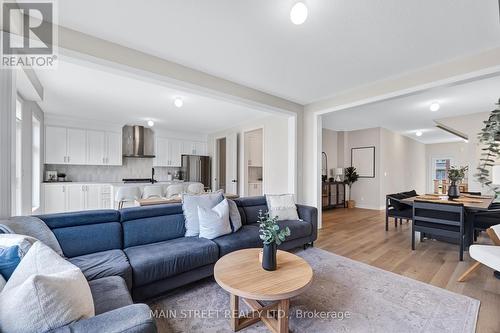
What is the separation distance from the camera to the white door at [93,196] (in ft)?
17.1

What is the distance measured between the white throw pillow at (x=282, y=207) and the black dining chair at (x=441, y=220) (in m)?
1.83

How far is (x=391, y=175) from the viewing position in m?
7.16

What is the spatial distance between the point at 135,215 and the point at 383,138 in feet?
22.9

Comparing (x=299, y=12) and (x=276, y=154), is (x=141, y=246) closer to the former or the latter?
(x=299, y=12)

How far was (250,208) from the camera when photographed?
3.29 metres

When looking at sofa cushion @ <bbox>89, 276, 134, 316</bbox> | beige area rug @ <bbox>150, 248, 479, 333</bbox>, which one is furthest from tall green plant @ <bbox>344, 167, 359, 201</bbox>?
sofa cushion @ <bbox>89, 276, 134, 316</bbox>

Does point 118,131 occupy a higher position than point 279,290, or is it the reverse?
point 118,131

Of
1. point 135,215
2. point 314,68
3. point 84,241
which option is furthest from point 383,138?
point 84,241

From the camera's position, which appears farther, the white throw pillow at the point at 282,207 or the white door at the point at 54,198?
the white door at the point at 54,198

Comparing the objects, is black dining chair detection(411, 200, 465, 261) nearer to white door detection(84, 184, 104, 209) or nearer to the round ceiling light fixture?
the round ceiling light fixture

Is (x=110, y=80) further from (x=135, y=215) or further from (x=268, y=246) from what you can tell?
(x=268, y=246)

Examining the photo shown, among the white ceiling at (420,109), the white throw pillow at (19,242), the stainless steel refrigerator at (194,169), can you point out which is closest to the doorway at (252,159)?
the stainless steel refrigerator at (194,169)

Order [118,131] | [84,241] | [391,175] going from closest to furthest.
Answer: [84,241] → [118,131] → [391,175]
